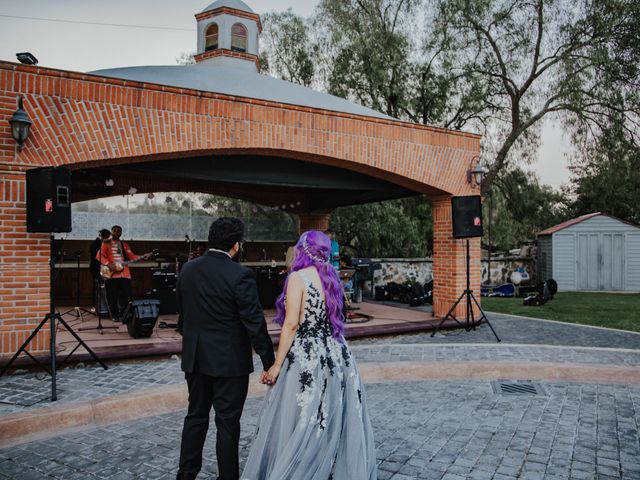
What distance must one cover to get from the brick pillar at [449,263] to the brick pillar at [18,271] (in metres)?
6.96

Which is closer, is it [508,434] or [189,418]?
[189,418]

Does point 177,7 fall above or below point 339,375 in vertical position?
above

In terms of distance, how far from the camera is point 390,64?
1927 cm

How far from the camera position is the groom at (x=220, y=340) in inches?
128

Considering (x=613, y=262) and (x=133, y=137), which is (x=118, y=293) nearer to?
(x=133, y=137)

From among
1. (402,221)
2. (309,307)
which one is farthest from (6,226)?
(402,221)

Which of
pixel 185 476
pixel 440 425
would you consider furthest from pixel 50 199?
pixel 440 425

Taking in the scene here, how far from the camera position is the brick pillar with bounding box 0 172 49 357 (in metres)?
6.18

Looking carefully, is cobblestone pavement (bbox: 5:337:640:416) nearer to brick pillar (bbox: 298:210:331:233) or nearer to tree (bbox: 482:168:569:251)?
brick pillar (bbox: 298:210:331:233)

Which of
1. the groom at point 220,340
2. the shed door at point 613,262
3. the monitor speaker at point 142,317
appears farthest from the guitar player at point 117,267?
the shed door at point 613,262

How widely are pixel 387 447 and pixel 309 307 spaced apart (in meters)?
1.68

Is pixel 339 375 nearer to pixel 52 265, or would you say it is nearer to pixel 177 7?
pixel 52 265

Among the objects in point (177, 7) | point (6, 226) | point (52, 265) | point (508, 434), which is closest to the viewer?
point (508, 434)

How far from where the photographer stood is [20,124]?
6.00 metres
